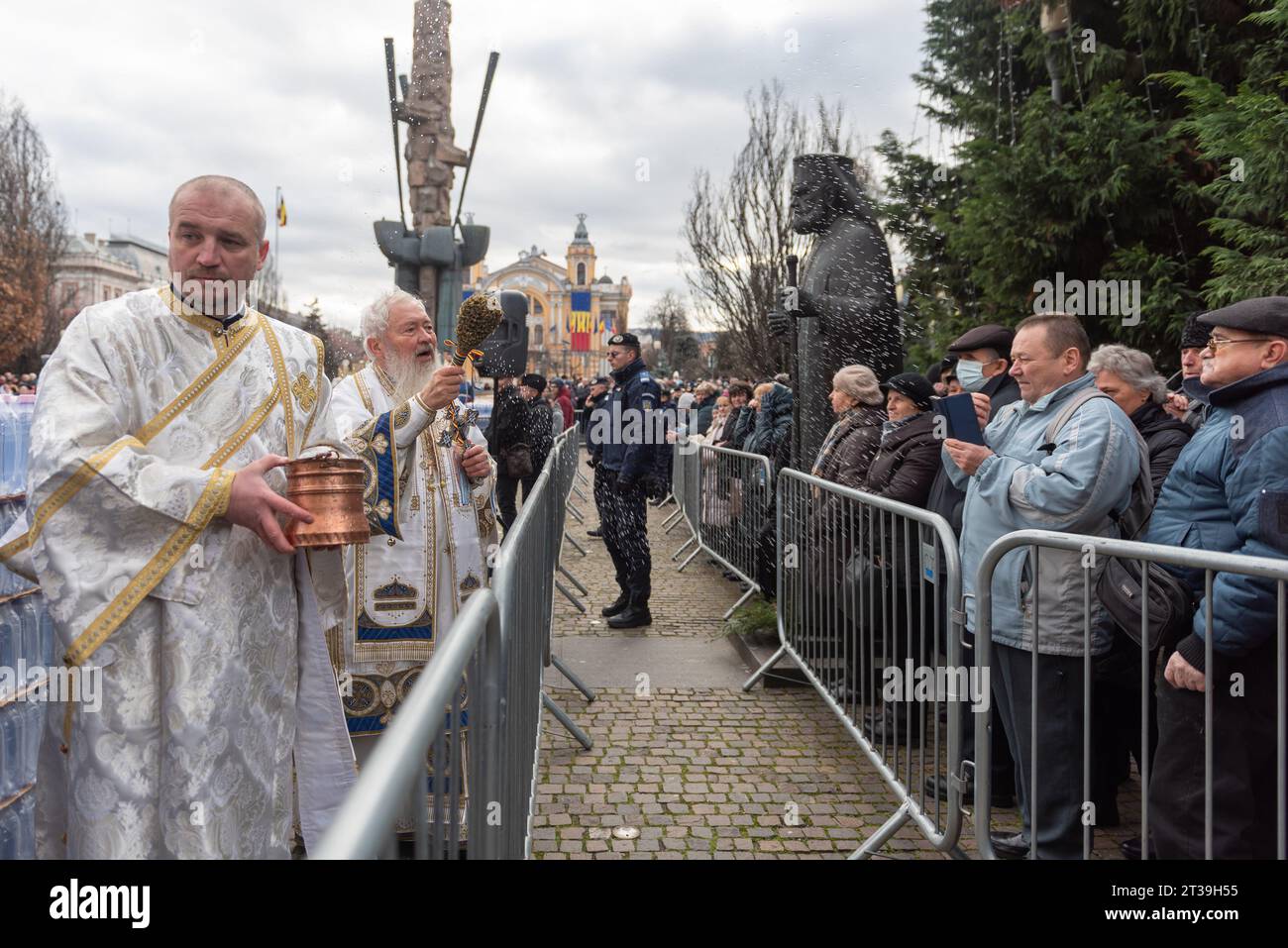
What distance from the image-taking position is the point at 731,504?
9070 mm

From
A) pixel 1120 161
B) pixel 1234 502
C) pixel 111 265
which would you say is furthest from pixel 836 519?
Result: pixel 111 265

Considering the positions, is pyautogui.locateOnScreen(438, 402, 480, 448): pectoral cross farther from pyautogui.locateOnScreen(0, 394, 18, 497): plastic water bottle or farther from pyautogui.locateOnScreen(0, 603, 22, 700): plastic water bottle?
pyautogui.locateOnScreen(0, 603, 22, 700): plastic water bottle

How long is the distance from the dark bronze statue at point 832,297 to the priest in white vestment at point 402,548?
11.4ft

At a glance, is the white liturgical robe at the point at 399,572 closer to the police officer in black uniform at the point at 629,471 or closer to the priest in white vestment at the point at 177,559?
the priest in white vestment at the point at 177,559

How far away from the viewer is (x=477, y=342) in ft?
13.1

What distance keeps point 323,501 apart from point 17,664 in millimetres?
1629

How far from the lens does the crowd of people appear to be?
2.78 metres

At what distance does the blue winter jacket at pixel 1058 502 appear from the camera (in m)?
3.35

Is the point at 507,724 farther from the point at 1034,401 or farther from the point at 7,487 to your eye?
the point at 1034,401

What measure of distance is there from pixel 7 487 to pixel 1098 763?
4056mm

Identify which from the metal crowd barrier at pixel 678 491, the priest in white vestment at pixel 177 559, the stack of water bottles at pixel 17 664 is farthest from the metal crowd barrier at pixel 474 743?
the metal crowd barrier at pixel 678 491

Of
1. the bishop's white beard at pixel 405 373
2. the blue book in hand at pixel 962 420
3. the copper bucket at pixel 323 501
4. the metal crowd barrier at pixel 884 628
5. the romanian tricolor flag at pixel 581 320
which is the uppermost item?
the romanian tricolor flag at pixel 581 320

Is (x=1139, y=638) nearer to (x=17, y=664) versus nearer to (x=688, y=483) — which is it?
(x=17, y=664)
